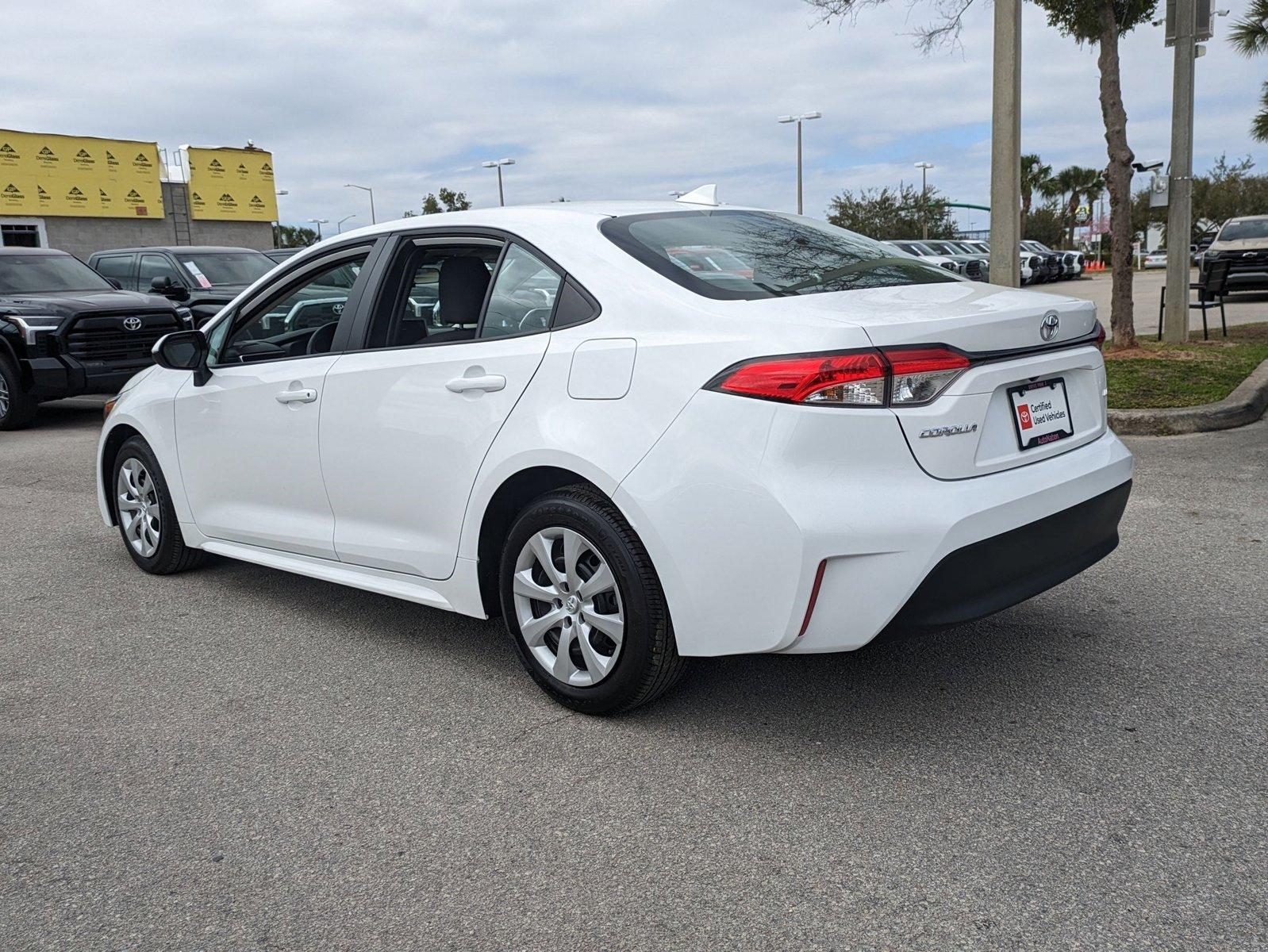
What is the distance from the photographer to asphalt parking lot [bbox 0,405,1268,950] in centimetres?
253

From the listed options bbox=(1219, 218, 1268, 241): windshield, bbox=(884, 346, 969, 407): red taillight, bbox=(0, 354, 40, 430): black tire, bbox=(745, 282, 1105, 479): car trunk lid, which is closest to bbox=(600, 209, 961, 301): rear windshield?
bbox=(745, 282, 1105, 479): car trunk lid

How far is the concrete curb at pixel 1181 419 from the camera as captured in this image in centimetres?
805

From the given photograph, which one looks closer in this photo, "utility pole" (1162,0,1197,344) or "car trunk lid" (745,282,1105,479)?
"car trunk lid" (745,282,1105,479)

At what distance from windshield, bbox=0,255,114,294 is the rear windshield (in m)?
10.3

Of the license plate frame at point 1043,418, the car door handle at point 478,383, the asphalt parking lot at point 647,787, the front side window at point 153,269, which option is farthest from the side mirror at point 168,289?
the license plate frame at point 1043,418

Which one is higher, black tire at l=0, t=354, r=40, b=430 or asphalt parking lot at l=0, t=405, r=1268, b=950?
black tire at l=0, t=354, r=40, b=430

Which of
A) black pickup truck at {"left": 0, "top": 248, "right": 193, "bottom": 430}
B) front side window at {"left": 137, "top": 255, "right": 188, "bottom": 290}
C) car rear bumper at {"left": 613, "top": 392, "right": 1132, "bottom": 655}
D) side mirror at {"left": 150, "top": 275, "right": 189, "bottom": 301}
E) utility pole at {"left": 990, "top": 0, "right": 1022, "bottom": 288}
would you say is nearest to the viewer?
car rear bumper at {"left": 613, "top": 392, "right": 1132, "bottom": 655}

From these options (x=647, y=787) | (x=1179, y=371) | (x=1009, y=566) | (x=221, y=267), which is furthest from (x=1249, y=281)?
(x=647, y=787)

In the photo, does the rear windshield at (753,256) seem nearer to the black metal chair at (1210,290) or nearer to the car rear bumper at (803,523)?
the car rear bumper at (803,523)

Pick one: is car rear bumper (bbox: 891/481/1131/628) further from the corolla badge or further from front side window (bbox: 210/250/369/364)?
front side window (bbox: 210/250/369/364)

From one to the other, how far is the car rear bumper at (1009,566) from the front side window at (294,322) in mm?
2542

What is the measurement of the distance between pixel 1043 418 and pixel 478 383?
175 cm

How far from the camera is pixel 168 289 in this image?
1319cm

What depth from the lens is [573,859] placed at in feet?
9.14
